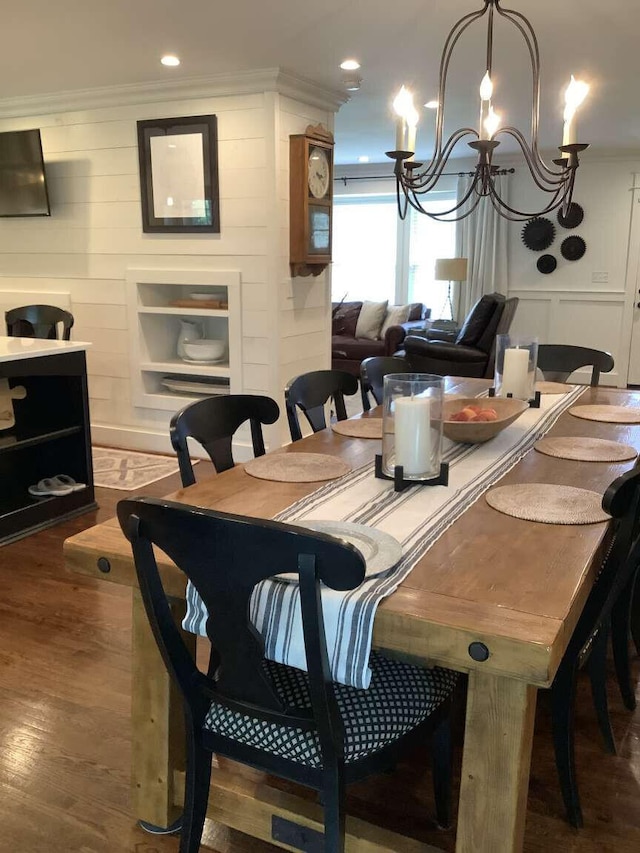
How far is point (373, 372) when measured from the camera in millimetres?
3107

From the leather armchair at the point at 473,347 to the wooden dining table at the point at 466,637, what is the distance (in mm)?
4616

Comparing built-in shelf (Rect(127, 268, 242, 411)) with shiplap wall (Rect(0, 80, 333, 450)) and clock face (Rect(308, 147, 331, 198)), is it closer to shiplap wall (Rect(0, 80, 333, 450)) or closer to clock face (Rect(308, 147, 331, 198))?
shiplap wall (Rect(0, 80, 333, 450))

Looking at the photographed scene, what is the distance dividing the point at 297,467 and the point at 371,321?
6.55 m

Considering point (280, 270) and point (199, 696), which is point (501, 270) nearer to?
point (280, 270)

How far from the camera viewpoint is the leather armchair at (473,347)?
6.45 metres

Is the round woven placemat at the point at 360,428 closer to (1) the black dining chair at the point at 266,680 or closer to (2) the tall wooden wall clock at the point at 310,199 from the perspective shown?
(1) the black dining chair at the point at 266,680

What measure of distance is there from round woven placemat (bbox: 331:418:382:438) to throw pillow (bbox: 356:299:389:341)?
584cm

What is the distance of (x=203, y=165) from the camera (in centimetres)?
450

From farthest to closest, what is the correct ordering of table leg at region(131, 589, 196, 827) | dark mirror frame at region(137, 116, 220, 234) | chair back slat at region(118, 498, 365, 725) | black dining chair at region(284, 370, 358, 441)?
dark mirror frame at region(137, 116, 220, 234) → black dining chair at region(284, 370, 358, 441) → table leg at region(131, 589, 196, 827) → chair back slat at region(118, 498, 365, 725)

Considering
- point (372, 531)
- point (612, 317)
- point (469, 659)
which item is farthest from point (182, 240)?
point (612, 317)

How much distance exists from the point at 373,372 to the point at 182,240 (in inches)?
85.7

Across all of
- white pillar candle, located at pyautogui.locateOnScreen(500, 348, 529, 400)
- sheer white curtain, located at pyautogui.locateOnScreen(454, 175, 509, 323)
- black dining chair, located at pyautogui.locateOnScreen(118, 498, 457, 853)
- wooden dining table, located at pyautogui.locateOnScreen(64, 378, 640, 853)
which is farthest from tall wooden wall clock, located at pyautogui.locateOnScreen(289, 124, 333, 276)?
sheer white curtain, located at pyautogui.locateOnScreen(454, 175, 509, 323)

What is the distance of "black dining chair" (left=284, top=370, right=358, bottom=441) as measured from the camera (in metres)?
2.51

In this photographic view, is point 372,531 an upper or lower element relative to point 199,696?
upper
